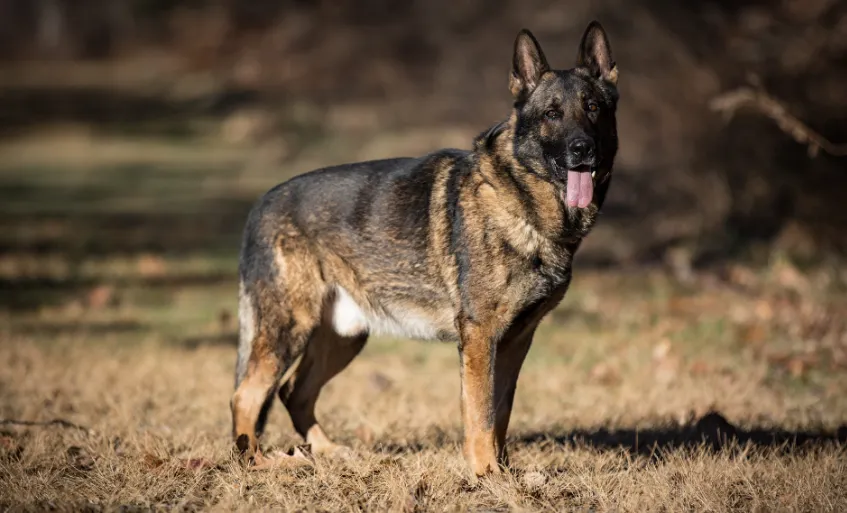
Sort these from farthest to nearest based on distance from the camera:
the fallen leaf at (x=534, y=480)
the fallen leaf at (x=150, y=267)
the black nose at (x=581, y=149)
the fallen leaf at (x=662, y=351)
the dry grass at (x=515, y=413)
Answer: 1. the fallen leaf at (x=150, y=267)
2. the fallen leaf at (x=662, y=351)
3. the black nose at (x=581, y=149)
4. the fallen leaf at (x=534, y=480)
5. the dry grass at (x=515, y=413)

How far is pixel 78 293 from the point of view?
12633 millimetres

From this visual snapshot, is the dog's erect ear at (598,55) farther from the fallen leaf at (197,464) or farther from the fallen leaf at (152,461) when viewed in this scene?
the fallen leaf at (152,461)

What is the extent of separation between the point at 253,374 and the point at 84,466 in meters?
1.07

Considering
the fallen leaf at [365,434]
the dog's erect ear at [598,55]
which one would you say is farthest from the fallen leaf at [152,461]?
the dog's erect ear at [598,55]

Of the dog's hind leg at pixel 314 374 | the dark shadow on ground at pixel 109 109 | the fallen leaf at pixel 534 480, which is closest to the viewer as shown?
the fallen leaf at pixel 534 480

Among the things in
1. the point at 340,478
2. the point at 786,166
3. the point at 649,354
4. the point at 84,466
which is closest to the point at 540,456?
the point at 340,478

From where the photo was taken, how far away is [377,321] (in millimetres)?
6574

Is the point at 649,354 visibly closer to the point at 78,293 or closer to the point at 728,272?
the point at 728,272

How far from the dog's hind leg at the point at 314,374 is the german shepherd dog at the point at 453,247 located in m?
0.01

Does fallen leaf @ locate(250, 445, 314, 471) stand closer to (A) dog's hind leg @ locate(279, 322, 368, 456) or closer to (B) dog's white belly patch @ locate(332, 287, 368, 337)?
(A) dog's hind leg @ locate(279, 322, 368, 456)

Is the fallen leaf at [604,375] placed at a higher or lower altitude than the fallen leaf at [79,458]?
lower

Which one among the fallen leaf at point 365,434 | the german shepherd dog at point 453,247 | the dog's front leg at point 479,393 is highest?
the german shepherd dog at point 453,247

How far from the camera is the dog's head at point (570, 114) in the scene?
5.89 meters

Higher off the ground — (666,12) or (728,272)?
(666,12)
